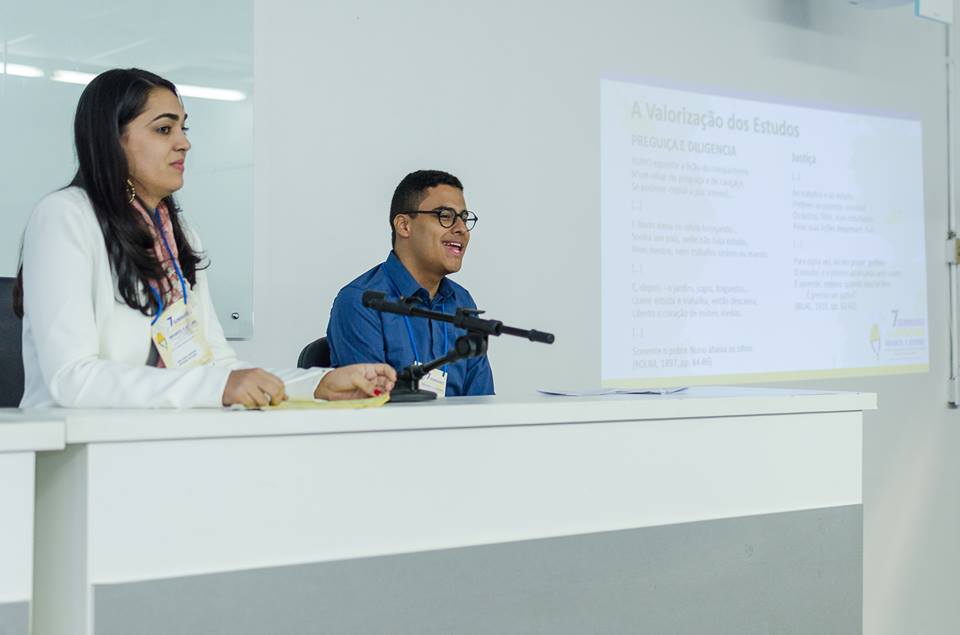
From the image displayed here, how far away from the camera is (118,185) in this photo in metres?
1.85

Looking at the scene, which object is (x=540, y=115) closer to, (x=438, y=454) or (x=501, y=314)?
(x=501, y=314)

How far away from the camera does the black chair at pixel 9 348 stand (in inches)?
79.5

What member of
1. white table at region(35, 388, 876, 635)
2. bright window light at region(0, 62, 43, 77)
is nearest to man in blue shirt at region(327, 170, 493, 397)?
white table at region(35, 388, 876, 635)

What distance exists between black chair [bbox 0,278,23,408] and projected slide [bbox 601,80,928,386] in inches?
82.7

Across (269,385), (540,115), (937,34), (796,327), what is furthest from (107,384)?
(937,34)

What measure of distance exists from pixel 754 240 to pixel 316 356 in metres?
2.23

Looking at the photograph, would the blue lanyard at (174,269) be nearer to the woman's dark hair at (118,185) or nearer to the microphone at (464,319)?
the woman's dark hair at (118,185)

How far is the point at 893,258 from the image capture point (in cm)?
446

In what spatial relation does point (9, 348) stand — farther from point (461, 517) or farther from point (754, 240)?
point (754, 240)

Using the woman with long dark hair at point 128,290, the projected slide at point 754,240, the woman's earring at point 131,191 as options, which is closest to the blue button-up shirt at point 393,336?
the woman with long dark hair at point 128,290

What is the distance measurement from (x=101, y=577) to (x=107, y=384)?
1.18 feet

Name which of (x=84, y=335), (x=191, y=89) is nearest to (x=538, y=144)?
(x=191, y=89)

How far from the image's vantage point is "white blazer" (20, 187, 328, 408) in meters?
1.50

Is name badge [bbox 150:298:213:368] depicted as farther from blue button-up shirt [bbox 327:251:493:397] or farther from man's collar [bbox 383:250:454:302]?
man's collar [bbox 383:250:454:302]
